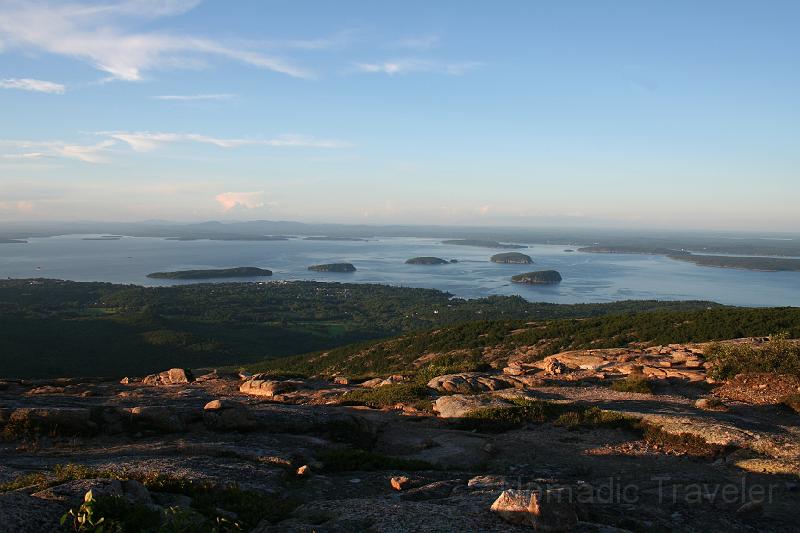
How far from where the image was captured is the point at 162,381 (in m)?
23.0

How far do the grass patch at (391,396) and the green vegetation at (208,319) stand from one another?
20.0m

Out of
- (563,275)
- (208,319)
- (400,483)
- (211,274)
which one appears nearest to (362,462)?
(400,483)

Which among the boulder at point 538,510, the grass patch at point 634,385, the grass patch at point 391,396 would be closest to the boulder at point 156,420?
the grass patch at point 391,396

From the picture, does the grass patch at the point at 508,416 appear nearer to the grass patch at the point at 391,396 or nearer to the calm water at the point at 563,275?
the grass patch at the point at 391,396

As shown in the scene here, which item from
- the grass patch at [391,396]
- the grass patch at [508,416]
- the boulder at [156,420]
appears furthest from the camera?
the grass patch at [391,396]

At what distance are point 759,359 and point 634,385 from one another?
4759 millimetres

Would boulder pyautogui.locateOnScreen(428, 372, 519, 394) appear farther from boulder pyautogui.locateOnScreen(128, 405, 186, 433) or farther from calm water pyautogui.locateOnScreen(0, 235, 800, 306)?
calm water pyautogui.locateOnScreen(0, 235, 800, 306)

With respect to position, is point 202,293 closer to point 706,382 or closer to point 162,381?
point 162,381

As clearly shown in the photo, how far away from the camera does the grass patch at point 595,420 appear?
13.2m

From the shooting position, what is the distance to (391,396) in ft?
55.9

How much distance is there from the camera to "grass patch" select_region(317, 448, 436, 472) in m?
9.78

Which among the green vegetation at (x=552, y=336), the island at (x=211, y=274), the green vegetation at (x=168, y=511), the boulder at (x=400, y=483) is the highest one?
the green vegetation at (x=168, y=511)

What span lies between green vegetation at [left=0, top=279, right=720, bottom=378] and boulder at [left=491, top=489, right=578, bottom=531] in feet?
104

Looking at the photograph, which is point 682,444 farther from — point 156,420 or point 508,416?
point 156,420
